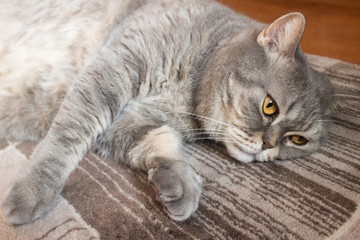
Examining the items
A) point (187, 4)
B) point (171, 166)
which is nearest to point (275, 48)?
point (187, 4)

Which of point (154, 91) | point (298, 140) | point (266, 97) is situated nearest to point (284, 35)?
point (266, 97)

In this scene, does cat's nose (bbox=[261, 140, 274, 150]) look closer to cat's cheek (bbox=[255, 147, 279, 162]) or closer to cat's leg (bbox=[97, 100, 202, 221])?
cat's cheek (bbox=[255, 147, 279, 162])

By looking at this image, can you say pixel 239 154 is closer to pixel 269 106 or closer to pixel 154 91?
pixel 269 106

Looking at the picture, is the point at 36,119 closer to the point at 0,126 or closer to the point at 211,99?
the point at 0,126

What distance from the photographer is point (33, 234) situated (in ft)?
2.93

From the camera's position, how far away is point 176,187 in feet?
3.19

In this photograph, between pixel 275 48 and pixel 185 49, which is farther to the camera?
pixel 185 49

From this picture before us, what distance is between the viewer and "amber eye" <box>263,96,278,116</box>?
3.73 feet

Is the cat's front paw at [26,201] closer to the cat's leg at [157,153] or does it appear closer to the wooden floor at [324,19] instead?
the cat's leg at [157,153]

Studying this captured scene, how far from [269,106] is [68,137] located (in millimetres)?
738

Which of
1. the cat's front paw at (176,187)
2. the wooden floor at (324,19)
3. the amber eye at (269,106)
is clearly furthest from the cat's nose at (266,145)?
the wooden floor at (324,19)

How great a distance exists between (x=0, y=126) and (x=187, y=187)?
91cm

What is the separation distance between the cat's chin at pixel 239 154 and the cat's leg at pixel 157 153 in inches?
7.0

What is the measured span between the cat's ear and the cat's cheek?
36cm
